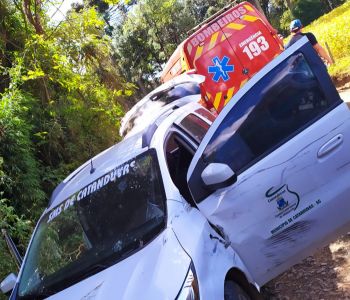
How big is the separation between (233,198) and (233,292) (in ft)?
2.15

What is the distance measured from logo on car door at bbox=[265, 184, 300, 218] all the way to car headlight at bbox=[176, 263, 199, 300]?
3.27 ft

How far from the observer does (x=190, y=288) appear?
2.53 meters

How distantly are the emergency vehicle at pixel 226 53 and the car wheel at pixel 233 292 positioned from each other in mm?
6115

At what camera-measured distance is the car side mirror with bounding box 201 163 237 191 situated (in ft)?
10.3

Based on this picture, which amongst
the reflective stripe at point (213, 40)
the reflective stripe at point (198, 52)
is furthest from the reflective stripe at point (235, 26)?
the reflective stripe at point (198, 52)

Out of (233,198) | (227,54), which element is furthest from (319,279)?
(227,54)

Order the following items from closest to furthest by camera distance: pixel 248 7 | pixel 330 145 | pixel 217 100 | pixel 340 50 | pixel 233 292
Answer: pixel 233 292 → pixel 330 145 → pixel 217 100 → pixel 248 7 → pixel 340 50

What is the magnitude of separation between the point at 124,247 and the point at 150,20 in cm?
3894

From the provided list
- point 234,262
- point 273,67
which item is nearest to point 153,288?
point 234,262

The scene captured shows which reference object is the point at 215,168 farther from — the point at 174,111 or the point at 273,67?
the point at 174,111

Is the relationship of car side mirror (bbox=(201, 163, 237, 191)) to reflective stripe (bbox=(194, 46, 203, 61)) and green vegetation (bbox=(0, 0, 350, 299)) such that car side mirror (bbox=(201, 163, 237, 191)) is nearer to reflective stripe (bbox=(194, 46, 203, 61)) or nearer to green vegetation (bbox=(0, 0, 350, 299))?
green vegetation (bbox=(0, 0, 350, 299))

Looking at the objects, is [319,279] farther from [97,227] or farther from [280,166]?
[97,227]

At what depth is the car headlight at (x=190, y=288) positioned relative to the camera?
8.12 ft

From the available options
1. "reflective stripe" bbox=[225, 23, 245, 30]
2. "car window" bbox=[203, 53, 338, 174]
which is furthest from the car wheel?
"reflective stripe" bbox=[225, 23, 245, 30]
